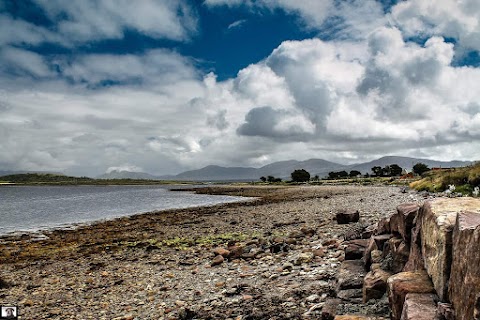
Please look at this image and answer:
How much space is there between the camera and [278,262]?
1443 cm

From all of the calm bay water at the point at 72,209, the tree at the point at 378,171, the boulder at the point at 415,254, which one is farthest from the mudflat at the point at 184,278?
the tree at the point at 378,171

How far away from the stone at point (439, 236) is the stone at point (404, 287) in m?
0.15

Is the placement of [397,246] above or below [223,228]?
above

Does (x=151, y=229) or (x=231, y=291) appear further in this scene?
(x=151, y=229)

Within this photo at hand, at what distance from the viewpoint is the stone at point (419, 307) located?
18.2 ft

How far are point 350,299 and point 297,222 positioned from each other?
1834 cm

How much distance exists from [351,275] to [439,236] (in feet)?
13.5

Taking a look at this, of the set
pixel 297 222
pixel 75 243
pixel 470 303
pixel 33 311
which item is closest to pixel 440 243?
pixel 470 303

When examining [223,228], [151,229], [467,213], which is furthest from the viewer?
[151,229]

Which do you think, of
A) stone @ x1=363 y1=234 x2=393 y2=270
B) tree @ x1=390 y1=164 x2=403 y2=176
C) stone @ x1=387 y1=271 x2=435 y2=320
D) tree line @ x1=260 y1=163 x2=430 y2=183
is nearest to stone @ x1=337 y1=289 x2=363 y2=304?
stone @ x1=387 y1=271 x2=435 y2=320

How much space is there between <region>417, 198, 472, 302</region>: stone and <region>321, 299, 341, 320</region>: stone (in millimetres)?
2373

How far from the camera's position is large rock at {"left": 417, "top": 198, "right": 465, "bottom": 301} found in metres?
5.89

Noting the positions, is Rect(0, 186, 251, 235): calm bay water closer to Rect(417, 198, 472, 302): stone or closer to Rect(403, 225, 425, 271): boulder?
Rect(403, 225, 425, 271): boulder

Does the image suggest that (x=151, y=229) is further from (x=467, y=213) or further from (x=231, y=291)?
(x=467, y=213)
